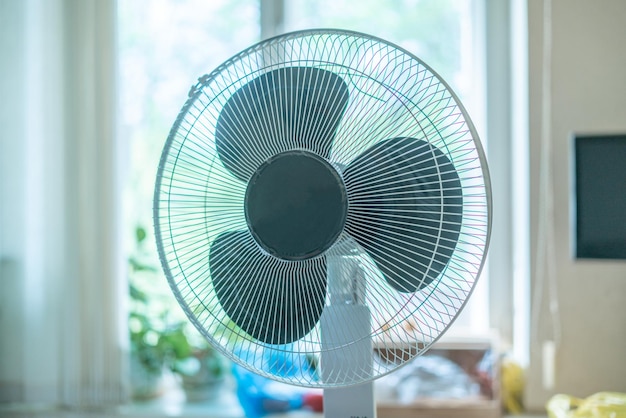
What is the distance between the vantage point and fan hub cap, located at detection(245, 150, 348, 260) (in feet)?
3.12

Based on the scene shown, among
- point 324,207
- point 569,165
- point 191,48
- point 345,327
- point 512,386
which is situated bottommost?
point 512,386

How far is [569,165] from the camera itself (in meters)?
1.71

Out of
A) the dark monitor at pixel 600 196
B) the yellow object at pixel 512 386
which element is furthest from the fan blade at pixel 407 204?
the yellow object at pixel 512 386

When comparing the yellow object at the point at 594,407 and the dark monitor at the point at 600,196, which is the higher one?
the dark monitor at the point at 600,196

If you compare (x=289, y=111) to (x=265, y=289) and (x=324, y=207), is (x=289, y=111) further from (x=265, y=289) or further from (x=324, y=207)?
(x=265, y=289)

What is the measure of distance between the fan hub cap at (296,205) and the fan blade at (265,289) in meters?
0.03

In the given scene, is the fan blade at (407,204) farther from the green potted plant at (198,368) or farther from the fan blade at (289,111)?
the green potted plant at (198,368)

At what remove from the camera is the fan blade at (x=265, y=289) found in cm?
98

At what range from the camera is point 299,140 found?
0.97 meters

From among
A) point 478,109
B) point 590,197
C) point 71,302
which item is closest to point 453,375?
point 590,197

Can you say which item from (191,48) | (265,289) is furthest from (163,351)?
(265,289)

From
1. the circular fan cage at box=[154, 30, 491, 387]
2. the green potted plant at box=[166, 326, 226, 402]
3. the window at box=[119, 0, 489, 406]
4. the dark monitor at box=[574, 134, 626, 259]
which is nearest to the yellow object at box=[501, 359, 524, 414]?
the window at box=[119, 0, 489, 406]

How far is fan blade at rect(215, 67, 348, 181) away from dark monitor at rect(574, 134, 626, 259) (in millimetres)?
729

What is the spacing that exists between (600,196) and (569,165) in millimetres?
268
